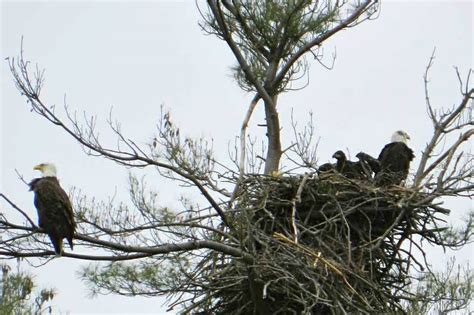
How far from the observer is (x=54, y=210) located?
291 inches

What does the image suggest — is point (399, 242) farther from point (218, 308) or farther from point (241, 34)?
point (241, 34)

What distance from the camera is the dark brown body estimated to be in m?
7.22

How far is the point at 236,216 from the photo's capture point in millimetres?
7891

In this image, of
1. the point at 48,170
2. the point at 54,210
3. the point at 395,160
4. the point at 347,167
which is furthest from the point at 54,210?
the point at 395,160

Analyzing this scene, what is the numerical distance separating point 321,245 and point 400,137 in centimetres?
229

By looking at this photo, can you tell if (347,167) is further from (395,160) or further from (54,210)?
(54,210)

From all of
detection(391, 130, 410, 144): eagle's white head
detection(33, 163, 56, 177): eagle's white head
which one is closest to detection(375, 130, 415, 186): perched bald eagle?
detection(391, 130, 410, 144): eagle's white head

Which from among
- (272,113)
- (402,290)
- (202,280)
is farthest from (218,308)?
(272,113)

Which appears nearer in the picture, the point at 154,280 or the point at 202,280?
the point at 202,280

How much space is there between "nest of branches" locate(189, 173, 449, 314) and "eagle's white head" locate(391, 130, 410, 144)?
139 cm

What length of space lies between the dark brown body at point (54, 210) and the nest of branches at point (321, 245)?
108 cm

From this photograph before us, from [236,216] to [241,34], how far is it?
2608 millimetres

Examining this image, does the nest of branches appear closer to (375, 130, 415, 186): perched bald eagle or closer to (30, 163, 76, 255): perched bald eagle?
(375, 130, 415, 186): perched bald eagle

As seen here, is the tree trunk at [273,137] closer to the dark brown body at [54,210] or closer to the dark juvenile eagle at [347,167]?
the dark juvenile eagle at [347,167]
